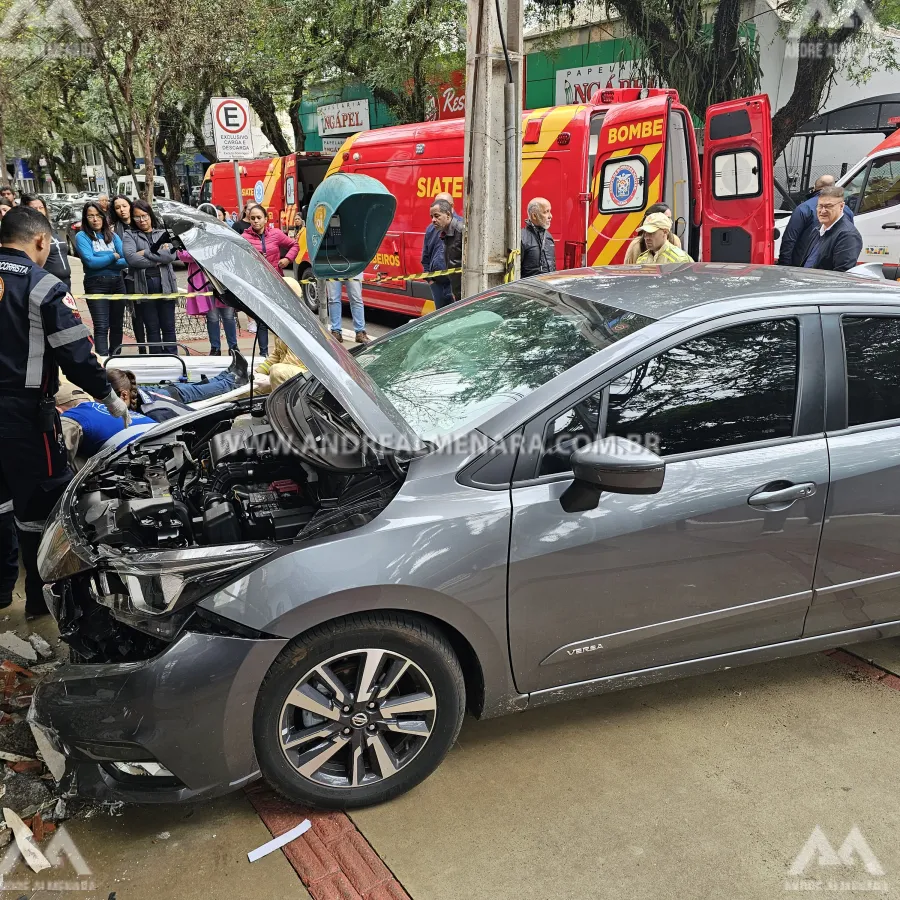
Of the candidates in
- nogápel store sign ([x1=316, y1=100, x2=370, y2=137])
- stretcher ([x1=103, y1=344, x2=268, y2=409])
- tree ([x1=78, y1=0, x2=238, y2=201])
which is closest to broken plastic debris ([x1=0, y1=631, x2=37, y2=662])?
stretcher ([x1=103, y1=344, x2=268, y2=409])

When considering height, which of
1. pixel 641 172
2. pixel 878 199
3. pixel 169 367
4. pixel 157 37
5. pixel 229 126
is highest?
pixel 157 37

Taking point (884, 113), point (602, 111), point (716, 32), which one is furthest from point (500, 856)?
point (884, 113)

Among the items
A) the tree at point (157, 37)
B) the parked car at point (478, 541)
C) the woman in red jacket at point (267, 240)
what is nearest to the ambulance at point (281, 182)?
the tree at point (157, 37)

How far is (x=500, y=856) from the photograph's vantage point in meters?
2.36

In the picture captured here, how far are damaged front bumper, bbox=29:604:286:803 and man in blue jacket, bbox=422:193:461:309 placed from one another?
6.84 meters

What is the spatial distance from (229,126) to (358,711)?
29.9ft

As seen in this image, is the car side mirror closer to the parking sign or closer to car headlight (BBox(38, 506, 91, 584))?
car headlight (BBox(38, 506, 91, 584))

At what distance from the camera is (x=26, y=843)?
240 cm

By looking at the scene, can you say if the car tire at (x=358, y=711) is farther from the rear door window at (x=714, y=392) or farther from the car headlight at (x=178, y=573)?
the rear door window at (x=714, y=392)

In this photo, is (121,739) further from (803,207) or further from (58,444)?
(803,207)

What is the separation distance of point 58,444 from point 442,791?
90.0 inches

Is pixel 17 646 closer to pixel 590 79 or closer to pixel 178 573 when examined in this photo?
pixel 178 573

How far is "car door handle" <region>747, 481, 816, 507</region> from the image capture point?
8.52ft

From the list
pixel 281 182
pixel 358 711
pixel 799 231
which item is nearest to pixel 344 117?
pixel 281 182
